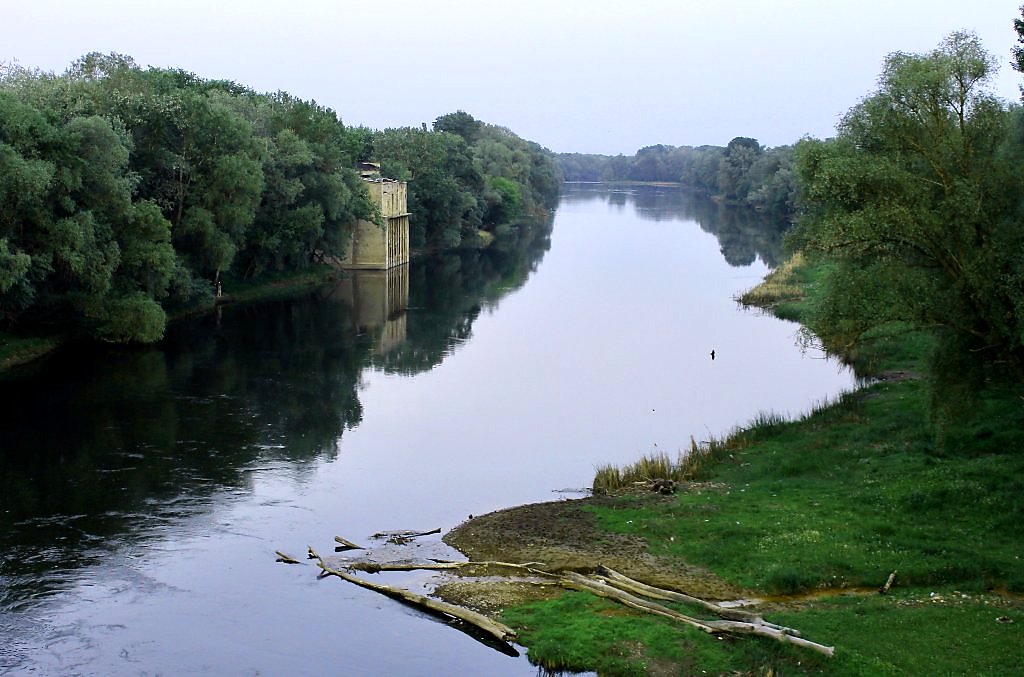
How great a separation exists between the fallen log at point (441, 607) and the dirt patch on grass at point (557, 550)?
567 mm

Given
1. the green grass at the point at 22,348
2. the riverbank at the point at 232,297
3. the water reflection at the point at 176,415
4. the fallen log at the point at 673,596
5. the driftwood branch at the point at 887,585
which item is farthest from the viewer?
the riverbank at the point at 232,297

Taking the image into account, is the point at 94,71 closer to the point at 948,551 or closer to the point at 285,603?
the point at 285,603

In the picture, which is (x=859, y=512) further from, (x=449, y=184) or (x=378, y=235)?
(x=449, y=184)

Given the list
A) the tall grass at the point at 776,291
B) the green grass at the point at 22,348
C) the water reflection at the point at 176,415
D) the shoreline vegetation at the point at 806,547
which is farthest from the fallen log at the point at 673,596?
the tall grass at the point at 776,291

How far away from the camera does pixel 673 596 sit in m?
20.8

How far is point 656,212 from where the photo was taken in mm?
174750

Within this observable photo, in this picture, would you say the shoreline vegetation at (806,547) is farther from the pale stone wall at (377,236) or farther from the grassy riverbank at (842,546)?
the pale stone wall at (377,236)

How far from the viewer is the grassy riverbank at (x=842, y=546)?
17.8 metres

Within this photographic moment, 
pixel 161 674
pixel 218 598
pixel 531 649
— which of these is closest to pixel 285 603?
pixel 218 598

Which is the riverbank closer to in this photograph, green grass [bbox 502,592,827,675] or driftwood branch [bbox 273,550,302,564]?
driftwood branch [bbox 273,550,302,564]

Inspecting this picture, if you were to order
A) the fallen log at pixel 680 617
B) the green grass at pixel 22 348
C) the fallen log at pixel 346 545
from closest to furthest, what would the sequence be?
the fallen log at pixel 680 617 < the fallen log at pixel 346 545 < the green grass at pixel 22 348

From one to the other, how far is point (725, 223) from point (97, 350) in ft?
359

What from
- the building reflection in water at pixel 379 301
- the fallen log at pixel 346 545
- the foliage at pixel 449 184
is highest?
the foliage at pixel 449 184

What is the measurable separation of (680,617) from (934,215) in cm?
1181
